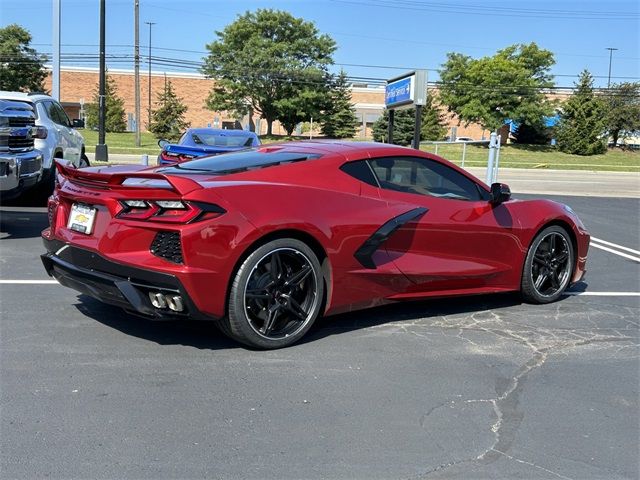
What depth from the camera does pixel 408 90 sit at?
579 inches

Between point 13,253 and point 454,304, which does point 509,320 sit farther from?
point 13,253

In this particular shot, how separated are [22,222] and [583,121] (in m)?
51.7

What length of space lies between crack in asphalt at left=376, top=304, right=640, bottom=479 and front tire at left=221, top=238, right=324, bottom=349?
87cm

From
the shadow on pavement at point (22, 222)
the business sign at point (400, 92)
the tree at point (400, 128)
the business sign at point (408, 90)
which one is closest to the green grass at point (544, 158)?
the tree at point (400, 128)

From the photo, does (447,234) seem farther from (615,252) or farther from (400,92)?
(400,92)

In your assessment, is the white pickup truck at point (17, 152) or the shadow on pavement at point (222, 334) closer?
the shadow on pavement at point (222, 334)

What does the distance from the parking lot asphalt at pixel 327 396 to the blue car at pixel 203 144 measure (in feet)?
19.4

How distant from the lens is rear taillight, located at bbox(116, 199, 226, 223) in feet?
13.1

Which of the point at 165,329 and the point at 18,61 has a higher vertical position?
the point at 18,61

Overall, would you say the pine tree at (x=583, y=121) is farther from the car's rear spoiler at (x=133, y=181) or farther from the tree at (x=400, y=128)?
the car's rear spoiler at (x=133, y=181)

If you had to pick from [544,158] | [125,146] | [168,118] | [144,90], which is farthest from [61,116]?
[144,90]

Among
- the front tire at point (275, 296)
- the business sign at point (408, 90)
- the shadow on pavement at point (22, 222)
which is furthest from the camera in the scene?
the business sign at point (408, 90)

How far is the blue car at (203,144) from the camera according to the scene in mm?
11391

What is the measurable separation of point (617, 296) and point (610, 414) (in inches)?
130
